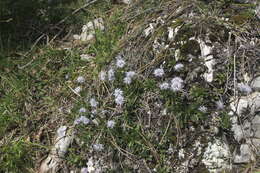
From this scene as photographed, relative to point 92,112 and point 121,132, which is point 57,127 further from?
point 121,132

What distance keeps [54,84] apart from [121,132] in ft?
3.82

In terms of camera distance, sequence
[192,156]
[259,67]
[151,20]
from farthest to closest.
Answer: [151,20], [259,67], [192,156]

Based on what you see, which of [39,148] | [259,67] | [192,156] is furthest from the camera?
[39,148]

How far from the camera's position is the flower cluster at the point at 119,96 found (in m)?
3.11

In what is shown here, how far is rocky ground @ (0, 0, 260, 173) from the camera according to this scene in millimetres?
2926

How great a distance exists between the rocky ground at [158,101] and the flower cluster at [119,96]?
13 millimetres

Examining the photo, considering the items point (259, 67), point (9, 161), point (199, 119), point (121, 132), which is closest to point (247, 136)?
point (199, 119)

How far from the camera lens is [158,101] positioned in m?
3.15

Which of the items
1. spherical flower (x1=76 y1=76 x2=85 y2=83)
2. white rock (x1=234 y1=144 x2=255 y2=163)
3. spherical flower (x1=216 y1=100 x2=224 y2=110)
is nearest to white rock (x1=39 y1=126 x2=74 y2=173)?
spherical flower (x1=76 y1=76 x2=85 y2=83)

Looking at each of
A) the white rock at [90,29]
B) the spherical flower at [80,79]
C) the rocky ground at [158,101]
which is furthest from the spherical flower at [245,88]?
the white rock at [90,29]

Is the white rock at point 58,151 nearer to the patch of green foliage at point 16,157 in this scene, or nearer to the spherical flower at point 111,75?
the patch of green foliage at point 16,157

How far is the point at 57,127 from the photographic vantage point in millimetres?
3416

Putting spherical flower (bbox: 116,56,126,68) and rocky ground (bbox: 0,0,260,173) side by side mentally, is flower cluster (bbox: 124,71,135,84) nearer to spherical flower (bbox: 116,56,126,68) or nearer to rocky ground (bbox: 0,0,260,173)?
rocky ground (bbox: 0,0,260,173)

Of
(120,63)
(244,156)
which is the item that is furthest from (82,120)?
(244,156)
